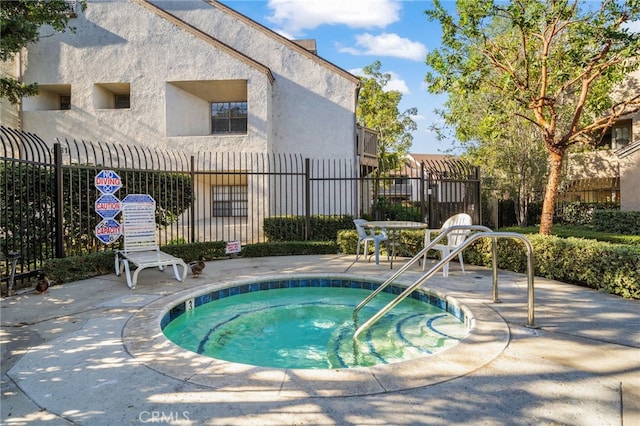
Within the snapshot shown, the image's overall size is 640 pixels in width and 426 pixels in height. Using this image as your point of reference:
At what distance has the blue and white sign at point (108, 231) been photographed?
7.30m

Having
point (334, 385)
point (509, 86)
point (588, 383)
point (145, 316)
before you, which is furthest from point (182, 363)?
point (509, 86)

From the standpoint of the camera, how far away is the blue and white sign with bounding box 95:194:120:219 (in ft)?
23.9

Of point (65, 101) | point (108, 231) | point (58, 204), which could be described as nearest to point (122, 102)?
point (65, 101)

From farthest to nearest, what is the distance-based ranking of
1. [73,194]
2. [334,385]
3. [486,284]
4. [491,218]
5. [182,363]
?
[491,218] → [73,194] → [486,284] → [182,363] → [334,385]

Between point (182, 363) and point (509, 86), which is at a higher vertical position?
point (509, 86)

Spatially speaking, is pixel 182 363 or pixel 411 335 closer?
pixel 182 363

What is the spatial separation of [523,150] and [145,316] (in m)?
15.9

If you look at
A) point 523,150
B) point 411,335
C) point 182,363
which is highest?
point 523,150

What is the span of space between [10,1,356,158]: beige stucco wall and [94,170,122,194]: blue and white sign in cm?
562

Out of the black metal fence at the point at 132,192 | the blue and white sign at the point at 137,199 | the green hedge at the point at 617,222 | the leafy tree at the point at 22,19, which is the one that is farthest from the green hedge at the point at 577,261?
the green hedge at the point at 617,222

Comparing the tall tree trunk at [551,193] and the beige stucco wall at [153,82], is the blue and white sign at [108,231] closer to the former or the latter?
the beige stucco wall at [153,82]

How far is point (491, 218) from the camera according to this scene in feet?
57.6

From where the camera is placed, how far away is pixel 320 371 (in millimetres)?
2971

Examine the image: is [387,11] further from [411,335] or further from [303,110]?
[411,335]
